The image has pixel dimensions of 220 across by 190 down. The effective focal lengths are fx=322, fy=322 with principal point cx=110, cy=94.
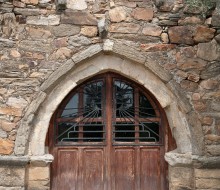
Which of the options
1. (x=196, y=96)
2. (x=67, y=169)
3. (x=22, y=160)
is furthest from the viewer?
(x=67, y=169)

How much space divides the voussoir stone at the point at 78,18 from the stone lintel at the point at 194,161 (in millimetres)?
1753

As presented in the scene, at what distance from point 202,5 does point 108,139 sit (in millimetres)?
1852

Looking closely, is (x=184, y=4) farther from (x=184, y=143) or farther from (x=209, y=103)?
(x=184, y=143)

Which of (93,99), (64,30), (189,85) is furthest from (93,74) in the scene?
(189,85)

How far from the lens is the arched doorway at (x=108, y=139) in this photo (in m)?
3.76

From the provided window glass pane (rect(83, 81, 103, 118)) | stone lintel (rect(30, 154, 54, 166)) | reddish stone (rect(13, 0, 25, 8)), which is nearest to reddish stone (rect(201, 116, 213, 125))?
window glass pane (rect(83, 81, 103, 118))

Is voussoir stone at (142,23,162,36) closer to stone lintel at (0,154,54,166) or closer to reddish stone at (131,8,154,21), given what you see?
reddish stone at (131,8,154,21)

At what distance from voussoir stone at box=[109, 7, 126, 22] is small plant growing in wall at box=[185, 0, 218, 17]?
72cm

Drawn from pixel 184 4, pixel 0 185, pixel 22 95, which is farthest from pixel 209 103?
pixel 0 185

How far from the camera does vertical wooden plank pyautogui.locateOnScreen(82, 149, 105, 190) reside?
148 inches

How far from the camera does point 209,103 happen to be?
3570 mm

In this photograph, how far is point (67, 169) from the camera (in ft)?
12.3

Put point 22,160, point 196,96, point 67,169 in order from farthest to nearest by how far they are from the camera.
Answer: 1. point 67,169
2. point 196,96
3. point 22,160

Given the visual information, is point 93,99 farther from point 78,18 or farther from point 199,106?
point 199,106
